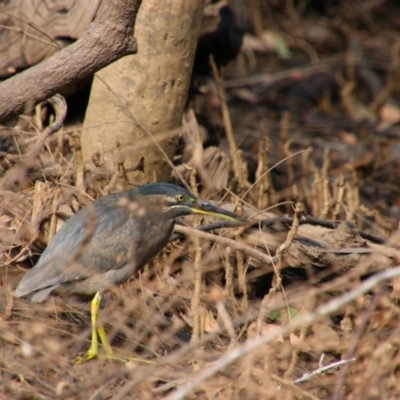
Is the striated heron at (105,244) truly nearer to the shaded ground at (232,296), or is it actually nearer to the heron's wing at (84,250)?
the heron's wing at (84,250)

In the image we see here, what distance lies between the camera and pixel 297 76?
11.7 meters

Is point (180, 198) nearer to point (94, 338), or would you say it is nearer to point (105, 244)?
point (105, 244)

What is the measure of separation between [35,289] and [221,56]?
13.0 feet

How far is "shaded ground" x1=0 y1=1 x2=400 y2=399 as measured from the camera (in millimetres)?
4086

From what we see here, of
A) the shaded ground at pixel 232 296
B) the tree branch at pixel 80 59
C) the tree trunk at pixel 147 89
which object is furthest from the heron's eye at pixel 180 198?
the tree trunk at pixel 147 89

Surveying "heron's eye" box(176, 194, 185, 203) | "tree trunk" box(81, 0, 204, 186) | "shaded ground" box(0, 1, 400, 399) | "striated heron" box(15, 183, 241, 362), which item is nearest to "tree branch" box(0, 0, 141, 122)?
"shaded ground" box(0, 1, 400, 399)

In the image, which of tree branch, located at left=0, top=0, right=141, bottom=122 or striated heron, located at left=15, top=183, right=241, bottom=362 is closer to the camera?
striated heron, located at left=15, top=183, right=241, bottom=362

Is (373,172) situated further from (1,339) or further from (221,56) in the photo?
(1,339)

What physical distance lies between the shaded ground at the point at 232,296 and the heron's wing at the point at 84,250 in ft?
0.65

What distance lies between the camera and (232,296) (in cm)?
508

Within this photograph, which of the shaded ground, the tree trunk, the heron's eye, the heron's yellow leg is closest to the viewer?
the shaded ground

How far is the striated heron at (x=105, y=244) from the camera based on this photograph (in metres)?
4.78

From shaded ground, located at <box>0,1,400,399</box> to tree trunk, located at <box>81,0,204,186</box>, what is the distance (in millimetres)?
368

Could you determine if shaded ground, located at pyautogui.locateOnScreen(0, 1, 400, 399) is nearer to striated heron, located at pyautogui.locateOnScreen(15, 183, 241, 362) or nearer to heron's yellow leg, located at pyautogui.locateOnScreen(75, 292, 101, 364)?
heron's yellow leg, located at pyautogui.locateOnScreen(75, 292, 101, 364)
